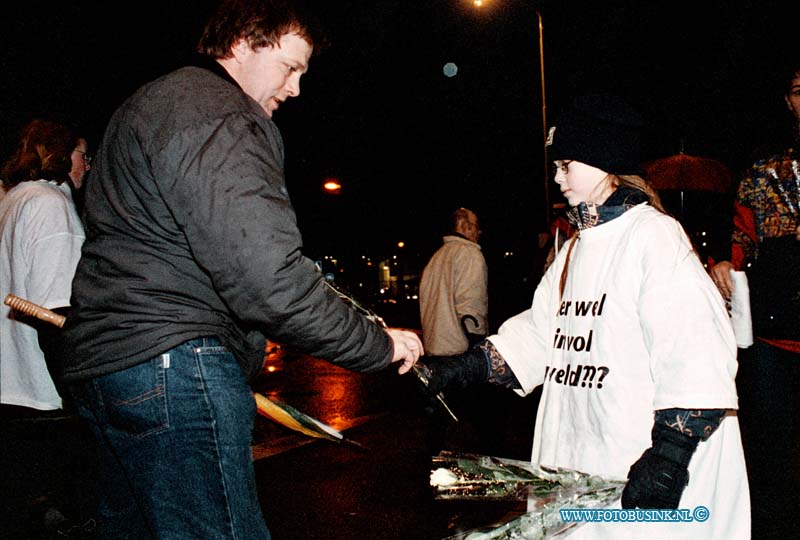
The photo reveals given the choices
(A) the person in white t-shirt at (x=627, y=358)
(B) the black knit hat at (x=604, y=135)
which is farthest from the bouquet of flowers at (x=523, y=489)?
(B) the black knit hat at (x=604, y=135)

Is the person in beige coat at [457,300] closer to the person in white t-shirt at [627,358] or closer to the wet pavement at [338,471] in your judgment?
the wet pavement at [338,471]

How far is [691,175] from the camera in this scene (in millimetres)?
9984

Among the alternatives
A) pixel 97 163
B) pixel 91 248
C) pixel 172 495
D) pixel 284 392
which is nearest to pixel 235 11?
pixel 97 163

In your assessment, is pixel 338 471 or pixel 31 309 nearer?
pixel 31 309

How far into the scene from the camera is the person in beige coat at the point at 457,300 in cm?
549

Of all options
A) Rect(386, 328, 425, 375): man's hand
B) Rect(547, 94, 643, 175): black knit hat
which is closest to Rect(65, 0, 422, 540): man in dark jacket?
Rect(386, 328, 425, 375): man's hand

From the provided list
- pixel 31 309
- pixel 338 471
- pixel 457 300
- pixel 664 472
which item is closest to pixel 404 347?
pixel 664 472

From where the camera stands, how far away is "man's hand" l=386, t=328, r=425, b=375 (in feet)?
7.36

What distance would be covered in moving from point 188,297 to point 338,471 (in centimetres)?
400

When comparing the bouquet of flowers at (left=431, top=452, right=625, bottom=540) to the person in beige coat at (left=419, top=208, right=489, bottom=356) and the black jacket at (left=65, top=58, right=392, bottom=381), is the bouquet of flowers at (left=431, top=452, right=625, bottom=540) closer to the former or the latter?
the black jacket at (left=65, top=58, right=392, bottom=381)

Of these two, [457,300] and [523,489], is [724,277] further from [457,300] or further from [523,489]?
[457,300]

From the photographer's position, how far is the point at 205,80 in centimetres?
186

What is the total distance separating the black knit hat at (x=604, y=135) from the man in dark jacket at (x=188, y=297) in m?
1.21

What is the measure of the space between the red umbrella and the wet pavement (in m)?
4.61
